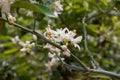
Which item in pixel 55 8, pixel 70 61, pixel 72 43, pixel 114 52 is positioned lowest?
pixel 114 52

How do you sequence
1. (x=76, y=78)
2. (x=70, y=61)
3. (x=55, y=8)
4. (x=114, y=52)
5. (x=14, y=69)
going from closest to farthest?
(x=55, y=8), (x=70, y=61), (x=76, y=78), (x=14, y=69), (x=114, y=52)

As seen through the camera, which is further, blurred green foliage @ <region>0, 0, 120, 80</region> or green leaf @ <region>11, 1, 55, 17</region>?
blurred green foliage @ <region>0, 0, 120, 80</region>

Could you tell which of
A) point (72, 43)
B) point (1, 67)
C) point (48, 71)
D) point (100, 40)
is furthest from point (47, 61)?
point (72, 43)

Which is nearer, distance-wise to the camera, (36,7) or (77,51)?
(36,7)

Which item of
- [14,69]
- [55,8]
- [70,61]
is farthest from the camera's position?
[14,69]

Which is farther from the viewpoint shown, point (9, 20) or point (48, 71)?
point (48, 71)

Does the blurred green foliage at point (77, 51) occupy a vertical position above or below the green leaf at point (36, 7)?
below

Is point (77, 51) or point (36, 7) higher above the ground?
point (36, 7)

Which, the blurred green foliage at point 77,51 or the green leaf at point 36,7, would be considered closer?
the green leaf at point 36,7

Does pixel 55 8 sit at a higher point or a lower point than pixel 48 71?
higher

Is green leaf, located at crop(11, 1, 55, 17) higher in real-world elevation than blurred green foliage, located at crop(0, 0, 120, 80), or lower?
higher

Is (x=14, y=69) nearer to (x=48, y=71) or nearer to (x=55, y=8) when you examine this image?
(x=48, y=71)
